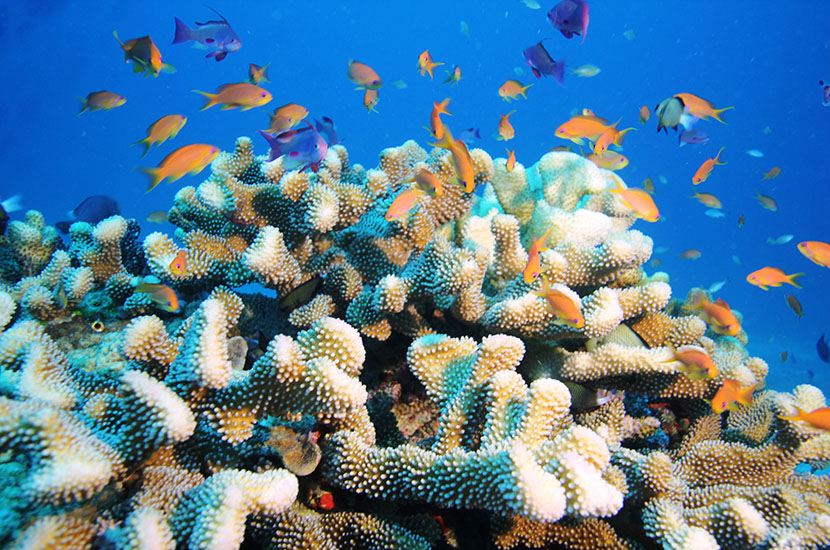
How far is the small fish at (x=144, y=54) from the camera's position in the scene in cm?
414

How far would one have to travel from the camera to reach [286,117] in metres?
3.75

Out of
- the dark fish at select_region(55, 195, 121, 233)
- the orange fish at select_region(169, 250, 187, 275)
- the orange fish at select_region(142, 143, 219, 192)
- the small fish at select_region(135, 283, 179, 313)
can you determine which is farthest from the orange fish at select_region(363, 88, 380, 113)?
the small fish at select_region(135, 283, 179, 313)

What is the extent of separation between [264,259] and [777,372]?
2326 centimetres

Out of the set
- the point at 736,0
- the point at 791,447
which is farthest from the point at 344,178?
the point at 736,0

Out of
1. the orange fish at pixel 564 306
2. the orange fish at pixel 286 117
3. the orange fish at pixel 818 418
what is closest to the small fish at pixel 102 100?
the orange fish at pixel 286 117

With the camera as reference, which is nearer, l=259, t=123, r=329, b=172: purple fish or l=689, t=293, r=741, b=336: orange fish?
l=259, t=123, r=329, b=172: purple fish

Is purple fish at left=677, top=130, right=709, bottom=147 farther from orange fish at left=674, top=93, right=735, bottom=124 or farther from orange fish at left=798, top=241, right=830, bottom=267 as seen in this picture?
orange fish at left=798, top=241, right=830, bottom=267

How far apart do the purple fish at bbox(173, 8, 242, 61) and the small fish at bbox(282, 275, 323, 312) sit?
274cm

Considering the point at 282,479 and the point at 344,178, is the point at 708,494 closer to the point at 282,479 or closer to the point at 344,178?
the point at 282,479

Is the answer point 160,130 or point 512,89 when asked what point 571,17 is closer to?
point 512,89

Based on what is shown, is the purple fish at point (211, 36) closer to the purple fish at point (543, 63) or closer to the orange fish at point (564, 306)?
the purple fish at point (543, 63)

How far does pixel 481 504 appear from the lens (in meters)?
1.60

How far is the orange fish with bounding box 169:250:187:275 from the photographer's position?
254 cm

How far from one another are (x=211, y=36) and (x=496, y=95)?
103m
